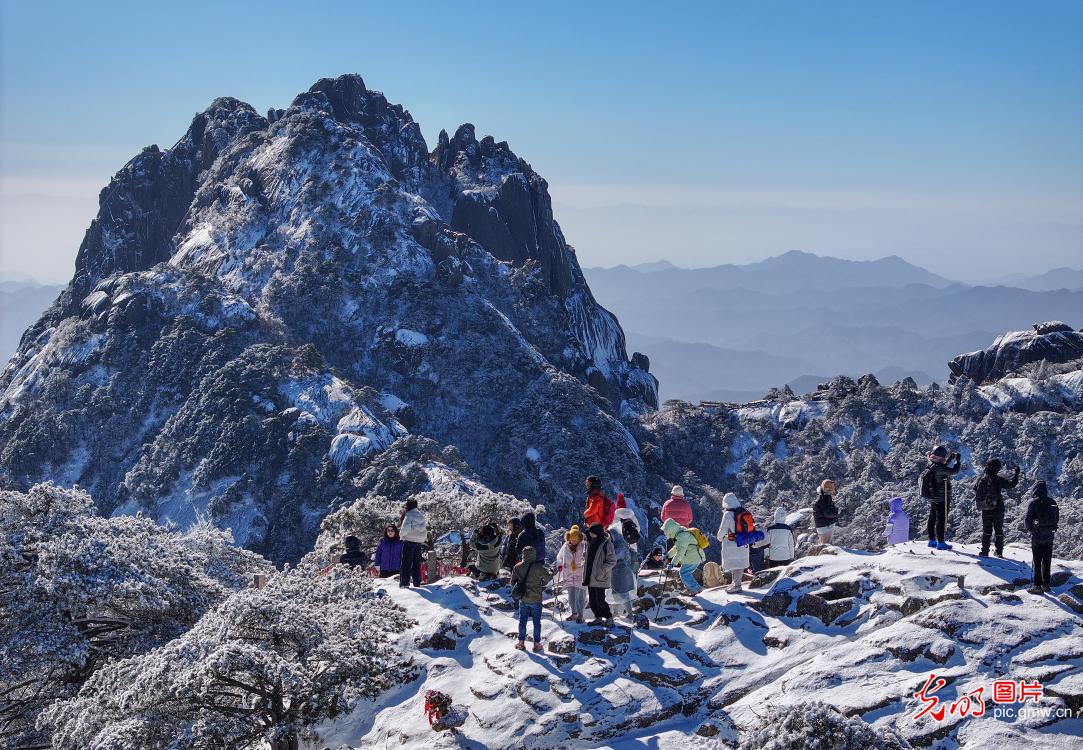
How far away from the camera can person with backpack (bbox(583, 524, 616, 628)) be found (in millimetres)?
24703

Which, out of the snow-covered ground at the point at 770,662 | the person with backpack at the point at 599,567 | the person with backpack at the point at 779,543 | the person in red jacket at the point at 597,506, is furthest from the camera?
the person with backpack at the point at 779,543

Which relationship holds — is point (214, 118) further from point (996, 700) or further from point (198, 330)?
point (996, 700)

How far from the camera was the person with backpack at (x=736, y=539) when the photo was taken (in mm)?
27156

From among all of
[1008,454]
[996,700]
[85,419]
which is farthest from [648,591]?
[85,419]

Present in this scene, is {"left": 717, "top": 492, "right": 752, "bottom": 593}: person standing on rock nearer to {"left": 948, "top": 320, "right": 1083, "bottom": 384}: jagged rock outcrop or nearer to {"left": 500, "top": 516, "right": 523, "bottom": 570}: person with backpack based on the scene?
{"left": 500, "top": 516, "right": 523, "bottom": 570}: person with backpack

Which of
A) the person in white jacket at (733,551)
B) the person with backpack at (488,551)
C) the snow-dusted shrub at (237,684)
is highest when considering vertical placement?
the person in white jacket at (733,551)

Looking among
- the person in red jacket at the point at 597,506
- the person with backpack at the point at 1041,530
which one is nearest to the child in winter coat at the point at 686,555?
the person in red jacket at the point at 597,506

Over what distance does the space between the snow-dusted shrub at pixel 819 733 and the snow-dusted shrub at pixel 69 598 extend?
710 inches

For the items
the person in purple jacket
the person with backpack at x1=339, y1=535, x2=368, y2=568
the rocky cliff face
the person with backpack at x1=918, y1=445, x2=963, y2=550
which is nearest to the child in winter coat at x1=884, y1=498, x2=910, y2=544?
the person with backpack at x1=918, y1=445, x2=963, y2=550

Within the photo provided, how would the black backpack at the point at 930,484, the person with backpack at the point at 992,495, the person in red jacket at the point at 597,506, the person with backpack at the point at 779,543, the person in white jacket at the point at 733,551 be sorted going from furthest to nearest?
1. the person with backpack at the point at 779,543
2. the person in red jacket at the point at 597,506
3. the person in white jacket at the point at 733,551
4. the black backpack at the point at 930,484
5. the person with backpack at the point at 992,495

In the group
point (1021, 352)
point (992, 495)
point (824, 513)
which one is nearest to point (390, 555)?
point (824, 513)

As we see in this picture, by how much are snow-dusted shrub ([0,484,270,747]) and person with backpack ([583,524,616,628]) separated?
12165 millimetres

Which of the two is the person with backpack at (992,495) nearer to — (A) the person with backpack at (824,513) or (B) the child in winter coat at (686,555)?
(A) the person with backpack at (824,513)

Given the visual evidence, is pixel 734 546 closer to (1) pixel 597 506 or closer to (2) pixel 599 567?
(1) pixel 597 506
